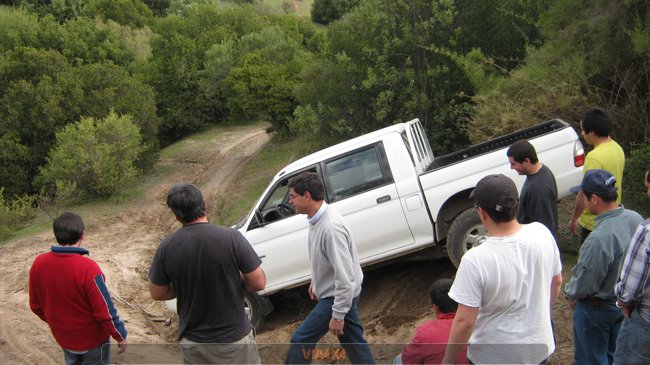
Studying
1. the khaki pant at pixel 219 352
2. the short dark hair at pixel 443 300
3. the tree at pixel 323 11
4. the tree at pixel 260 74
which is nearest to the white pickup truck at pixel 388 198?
the khaki pant at pixel 219 352

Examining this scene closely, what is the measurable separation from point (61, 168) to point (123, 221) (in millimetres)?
2616

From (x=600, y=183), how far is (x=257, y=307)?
4.97 m

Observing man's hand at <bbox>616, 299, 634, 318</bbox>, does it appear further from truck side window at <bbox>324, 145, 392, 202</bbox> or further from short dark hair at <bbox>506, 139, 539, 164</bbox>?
truck side window at <bbox>324, 145, 392, 202</bbox>

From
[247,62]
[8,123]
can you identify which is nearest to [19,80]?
[8,123]

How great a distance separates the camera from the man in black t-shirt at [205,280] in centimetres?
420

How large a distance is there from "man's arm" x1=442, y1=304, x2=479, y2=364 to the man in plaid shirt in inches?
53.9

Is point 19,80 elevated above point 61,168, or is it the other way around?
point 19,80

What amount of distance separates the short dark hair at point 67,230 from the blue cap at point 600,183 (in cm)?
372

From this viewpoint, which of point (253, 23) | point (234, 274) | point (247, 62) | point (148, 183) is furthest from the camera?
point (253, 23)

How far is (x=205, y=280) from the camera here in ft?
13.9

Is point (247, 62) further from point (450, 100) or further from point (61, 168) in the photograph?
point (450, 100)

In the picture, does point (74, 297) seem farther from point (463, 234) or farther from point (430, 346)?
point (463, 234)

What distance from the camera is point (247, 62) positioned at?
2544 centimetres

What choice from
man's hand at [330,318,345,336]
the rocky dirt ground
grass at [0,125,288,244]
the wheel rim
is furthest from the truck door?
grass at [0,125,288,244]
